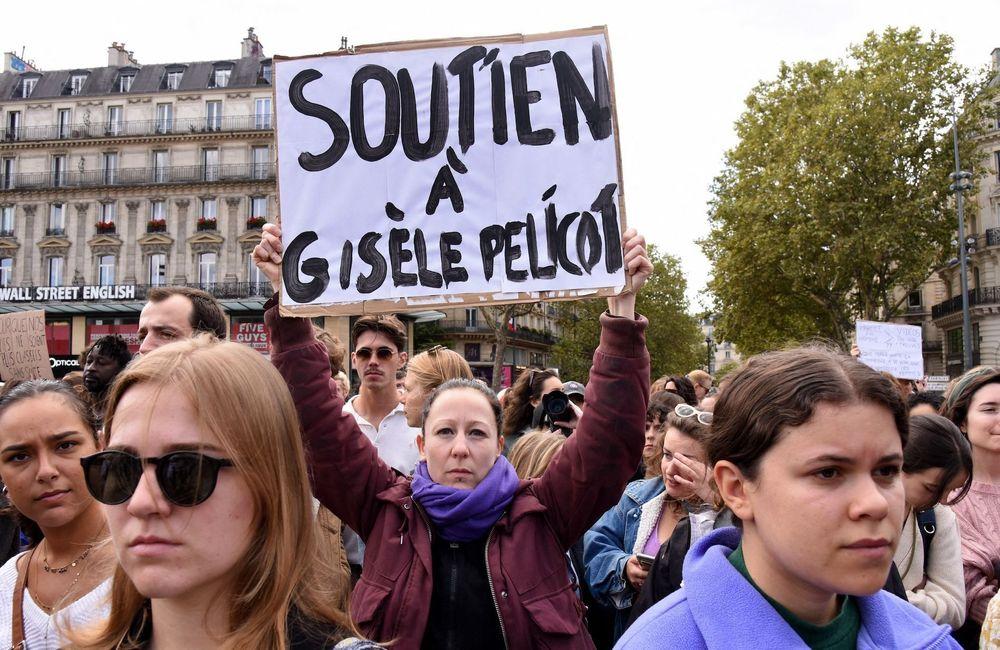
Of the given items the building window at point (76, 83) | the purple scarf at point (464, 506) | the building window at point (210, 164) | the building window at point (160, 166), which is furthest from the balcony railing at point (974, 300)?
the building window at point (76, 83)

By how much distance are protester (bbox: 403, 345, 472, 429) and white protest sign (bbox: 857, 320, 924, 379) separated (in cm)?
605

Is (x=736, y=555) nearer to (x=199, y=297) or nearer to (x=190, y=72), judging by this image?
(x=199, y=297)

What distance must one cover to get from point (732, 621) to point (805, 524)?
257 mm

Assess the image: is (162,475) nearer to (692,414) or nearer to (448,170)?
(448,170)

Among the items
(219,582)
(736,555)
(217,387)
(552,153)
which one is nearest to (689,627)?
(736,555)

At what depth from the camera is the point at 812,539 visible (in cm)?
166

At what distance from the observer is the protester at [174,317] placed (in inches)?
148

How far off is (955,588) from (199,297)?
3.63 m

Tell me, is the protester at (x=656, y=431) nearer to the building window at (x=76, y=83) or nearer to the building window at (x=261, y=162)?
the building window at (x=261, y=162)

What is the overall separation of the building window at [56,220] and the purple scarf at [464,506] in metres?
51.2

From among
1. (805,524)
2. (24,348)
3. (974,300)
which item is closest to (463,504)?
(805,524)

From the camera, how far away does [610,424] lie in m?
2.66

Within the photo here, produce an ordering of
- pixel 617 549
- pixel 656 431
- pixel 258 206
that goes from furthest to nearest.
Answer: pixel 258 206 → pixel 656 431 → pixel 617 549

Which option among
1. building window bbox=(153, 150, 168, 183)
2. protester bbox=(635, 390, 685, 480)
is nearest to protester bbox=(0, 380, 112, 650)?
protester bbox=(635, 390, 685, 480)
